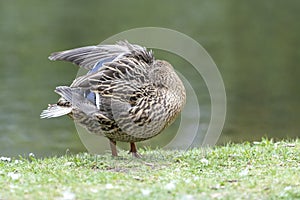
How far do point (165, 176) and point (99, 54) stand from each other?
2.57m

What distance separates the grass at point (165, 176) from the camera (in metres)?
6.93

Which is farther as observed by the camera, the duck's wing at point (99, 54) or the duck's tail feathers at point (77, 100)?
the duck's wing at point (99, 54)

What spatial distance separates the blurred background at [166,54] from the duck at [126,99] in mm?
6848

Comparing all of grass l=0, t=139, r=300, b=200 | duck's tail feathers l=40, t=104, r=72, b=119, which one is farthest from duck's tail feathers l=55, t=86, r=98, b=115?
grass l=0, t=139, r=300, b=200

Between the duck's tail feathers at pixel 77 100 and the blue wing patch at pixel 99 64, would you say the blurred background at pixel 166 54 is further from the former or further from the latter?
the duck's tail feathers at pixel 77 100

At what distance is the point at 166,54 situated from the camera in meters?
27.5

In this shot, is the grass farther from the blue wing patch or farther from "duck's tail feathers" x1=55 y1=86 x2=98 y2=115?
the blue wing patch

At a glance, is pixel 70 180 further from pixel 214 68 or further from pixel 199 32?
pixel 199 32

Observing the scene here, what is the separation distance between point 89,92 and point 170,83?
113 cm

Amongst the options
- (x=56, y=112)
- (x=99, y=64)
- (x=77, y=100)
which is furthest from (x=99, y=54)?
(x=56, y=112)

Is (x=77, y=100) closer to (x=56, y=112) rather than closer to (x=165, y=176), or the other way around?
(x=56, y=112)

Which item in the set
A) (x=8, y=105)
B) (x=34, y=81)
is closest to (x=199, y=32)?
(x=34, y=81)

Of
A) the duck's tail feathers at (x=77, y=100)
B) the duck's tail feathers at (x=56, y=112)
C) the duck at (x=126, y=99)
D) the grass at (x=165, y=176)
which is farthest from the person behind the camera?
the duck's tail feathers at (x=56, y=112)

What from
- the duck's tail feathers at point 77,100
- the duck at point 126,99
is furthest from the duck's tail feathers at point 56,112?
the duck's tail feathers at point 77,100
